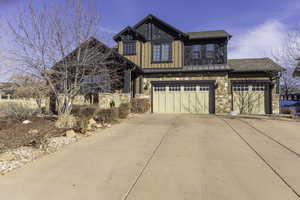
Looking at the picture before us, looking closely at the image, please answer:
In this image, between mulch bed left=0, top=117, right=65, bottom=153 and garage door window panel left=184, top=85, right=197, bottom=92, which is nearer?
mulch bed left=0, top=117, right=65, bottom=153

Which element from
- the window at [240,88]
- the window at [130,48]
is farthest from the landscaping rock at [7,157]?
the window at [240,88]

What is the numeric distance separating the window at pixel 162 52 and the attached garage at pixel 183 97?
77.6 inches

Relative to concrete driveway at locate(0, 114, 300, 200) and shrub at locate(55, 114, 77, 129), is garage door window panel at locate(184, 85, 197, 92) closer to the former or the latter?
concrete driveway at locate(0, 114, 300, 200)

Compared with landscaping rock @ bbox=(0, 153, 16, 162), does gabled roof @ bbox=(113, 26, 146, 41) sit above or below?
above

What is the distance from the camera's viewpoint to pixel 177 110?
43.8 feet

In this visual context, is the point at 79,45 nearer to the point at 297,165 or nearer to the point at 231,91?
the point at 297,165

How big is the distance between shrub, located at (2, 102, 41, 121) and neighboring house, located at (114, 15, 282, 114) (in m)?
6.77

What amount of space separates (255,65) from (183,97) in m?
6.29

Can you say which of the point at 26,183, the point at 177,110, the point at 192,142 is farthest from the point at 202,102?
the point at 26,183

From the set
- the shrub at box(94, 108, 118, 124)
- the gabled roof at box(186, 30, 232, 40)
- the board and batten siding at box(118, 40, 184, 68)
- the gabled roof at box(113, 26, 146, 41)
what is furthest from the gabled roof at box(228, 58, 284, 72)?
the shrub at box(94, 108, 118, 124)

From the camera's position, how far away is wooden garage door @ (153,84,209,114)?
42.9ft

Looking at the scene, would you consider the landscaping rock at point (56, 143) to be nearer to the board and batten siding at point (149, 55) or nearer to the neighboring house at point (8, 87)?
the neighboring house at point (8, 87)

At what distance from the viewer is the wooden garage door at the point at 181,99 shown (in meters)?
13.1

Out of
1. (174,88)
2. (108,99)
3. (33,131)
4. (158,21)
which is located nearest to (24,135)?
(33,131)
